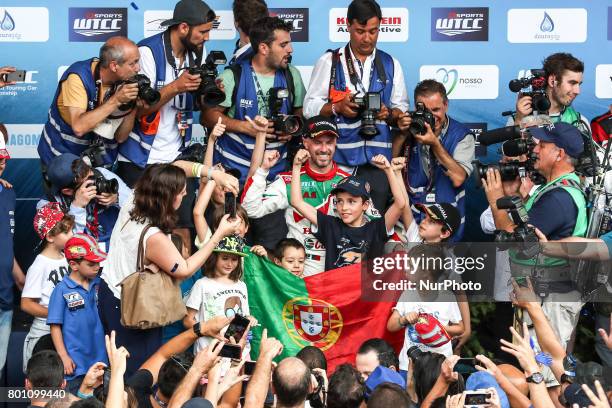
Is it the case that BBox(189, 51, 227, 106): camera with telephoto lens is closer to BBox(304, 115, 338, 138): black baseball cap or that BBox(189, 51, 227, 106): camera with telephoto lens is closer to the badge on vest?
BBox(304, 115, 338, 138): black baseball cap

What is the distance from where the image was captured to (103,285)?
9.38 m

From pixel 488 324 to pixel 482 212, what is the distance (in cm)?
141

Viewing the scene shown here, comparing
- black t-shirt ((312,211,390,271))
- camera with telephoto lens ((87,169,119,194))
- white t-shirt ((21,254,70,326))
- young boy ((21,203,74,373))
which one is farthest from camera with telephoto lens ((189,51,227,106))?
white t-shirt ((21,254,70,326))

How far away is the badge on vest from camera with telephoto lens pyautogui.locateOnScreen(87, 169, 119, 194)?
1.09 m

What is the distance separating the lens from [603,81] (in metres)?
12.1

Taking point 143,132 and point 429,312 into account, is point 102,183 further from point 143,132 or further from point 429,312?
point 429,312

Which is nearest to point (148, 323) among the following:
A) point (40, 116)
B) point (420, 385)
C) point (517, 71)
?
point (420, 385)

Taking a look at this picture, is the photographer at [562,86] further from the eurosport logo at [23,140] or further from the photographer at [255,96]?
the eurosport logo at [23,140]

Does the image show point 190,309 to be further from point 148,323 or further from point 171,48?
point 171,48

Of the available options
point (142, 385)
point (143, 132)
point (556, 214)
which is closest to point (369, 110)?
point (143, 132)

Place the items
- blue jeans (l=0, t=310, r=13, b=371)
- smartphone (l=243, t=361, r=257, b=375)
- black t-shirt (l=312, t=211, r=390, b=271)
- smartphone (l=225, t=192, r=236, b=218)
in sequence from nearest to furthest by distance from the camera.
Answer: smartphone (l=243, t=361, r=257, b=375) < smartphone (l=225, t=192, r=236, b=218) < black t-shirt (l=312, t=211, r=390, b=271) < blue jeans (l=0, t=310, r=13, b=371)

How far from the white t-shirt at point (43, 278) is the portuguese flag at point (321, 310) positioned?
1.44 m

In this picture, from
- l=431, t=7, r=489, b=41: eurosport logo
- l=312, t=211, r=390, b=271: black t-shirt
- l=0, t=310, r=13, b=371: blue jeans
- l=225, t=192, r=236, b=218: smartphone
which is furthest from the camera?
l=431, t=7, r=489, b=41: eurosport logo

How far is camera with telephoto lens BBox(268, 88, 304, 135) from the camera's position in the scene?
1073cm
